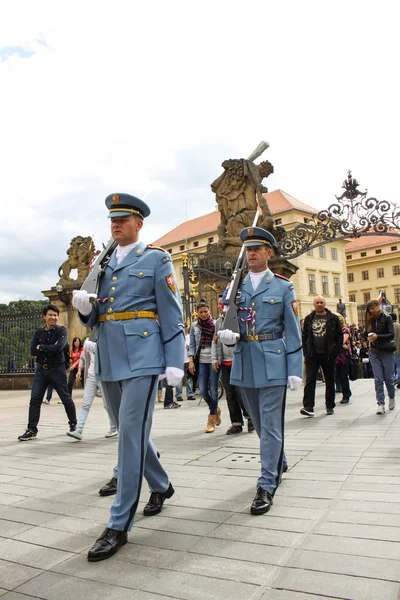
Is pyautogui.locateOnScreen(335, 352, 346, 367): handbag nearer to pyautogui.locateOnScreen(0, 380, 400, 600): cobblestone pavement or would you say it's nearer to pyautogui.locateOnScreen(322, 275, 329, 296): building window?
pyautogui.locateOnScreen(0, 380, 400, 600): cobblestone pavement

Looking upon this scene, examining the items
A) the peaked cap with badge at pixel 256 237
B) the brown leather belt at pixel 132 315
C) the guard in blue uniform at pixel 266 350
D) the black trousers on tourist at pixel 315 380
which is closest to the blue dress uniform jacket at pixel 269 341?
the guard in blue uniform at pixel 266 350

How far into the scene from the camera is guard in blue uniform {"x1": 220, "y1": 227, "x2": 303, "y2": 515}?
4258mm

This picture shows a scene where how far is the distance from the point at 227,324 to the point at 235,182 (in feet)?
33.8

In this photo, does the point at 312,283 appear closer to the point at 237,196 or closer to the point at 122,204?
the point at 237,196

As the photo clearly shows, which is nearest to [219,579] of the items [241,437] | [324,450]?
[324,450]

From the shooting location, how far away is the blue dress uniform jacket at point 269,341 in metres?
4.33

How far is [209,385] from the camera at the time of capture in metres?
8.34

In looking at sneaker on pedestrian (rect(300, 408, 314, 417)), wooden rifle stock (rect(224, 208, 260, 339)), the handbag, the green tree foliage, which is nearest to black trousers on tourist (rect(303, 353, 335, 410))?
sneaker on pedestrian (rect(300, 408, 314, 417))

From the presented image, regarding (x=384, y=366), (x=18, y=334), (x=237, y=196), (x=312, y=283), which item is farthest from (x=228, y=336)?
(x=312, y=283)

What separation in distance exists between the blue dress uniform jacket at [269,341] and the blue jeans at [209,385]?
3.37 meters

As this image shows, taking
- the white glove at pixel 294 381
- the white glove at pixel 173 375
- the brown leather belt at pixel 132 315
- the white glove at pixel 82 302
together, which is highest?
the white glove at pixel 82 302

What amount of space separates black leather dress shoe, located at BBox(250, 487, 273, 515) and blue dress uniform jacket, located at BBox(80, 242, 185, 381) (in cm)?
115

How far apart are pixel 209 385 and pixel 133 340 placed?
485cm

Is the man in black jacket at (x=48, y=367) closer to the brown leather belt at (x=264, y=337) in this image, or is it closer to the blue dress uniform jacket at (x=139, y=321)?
the brown leather belt at (x=264, y=337)
